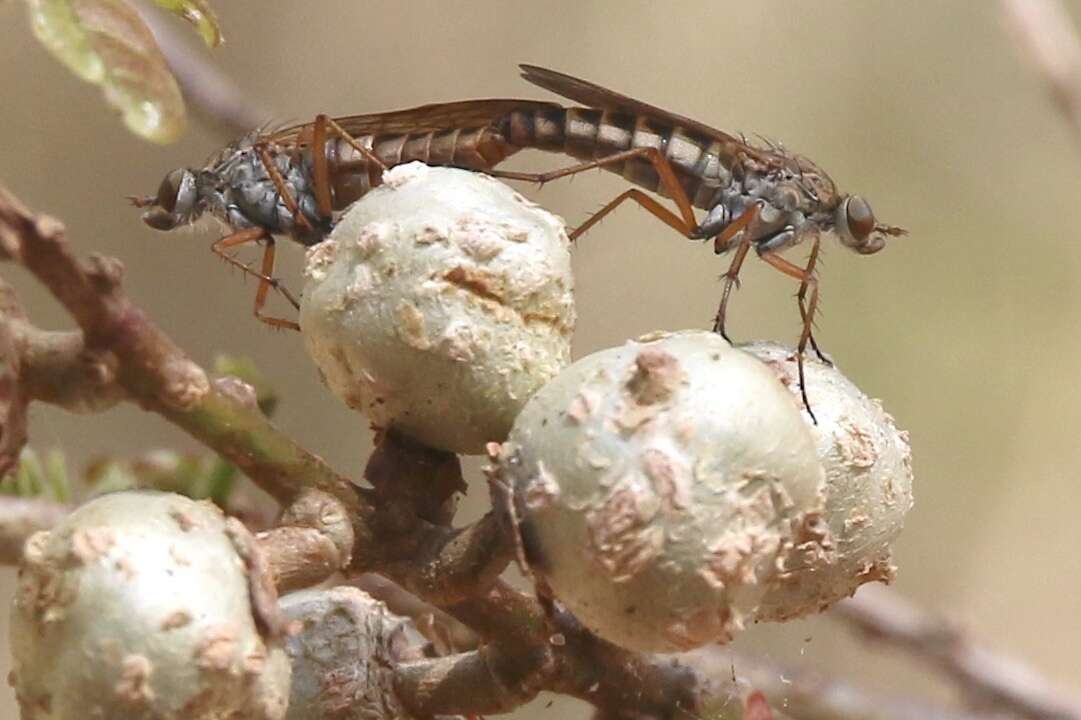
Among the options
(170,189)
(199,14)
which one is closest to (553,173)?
(170,189)

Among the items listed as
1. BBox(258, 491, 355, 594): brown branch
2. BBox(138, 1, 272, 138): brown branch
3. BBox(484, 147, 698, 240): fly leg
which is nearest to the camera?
BBox(258, 491, 355, 594): brown branch

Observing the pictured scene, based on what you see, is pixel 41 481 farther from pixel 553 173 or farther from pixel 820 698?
pixel 820 698

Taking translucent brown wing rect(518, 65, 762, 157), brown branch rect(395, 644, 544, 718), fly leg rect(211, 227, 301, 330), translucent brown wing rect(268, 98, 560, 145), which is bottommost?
brown branch rect(395, 644, 544, 718)

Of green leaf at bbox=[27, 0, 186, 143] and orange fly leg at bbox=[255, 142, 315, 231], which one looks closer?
green leaf at bbox=[27, 0, 186, 143]

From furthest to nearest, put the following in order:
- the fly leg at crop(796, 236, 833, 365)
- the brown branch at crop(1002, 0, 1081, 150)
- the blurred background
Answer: the blurred background, the brown branch at crop(1002, 0, 1081, 150), the fly leg at crop(796, 236, 833, 365)

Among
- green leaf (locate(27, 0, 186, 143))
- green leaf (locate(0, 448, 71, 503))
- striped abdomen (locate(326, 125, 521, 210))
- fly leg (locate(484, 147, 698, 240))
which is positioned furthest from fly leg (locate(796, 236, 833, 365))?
green leaf (locate(0, 448, 71, 503))

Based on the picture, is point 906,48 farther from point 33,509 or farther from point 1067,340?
point 33,509

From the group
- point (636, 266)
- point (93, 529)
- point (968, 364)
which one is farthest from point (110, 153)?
point (93, 529)

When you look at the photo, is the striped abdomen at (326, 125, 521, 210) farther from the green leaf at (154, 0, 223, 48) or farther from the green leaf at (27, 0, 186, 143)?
the green leaf at (27, 0, 186, 143)
